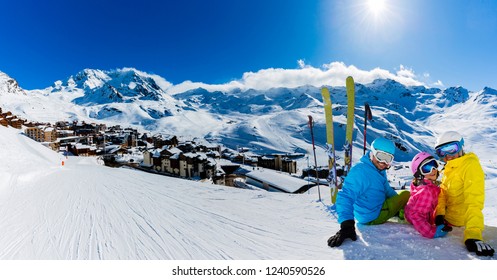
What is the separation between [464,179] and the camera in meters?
2.86

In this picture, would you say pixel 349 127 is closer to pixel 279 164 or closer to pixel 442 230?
pixel 442 230

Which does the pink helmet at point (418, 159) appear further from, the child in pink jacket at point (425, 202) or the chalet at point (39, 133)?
the chalet at point (39, 133)

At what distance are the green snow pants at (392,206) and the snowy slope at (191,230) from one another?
0.34ft

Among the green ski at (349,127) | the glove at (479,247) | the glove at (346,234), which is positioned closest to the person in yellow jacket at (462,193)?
the glove at (479,247)

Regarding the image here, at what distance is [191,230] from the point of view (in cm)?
437

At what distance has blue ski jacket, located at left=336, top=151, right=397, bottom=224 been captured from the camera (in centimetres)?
305

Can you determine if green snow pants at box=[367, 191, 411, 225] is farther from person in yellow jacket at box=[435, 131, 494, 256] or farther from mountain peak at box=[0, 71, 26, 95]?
mountain peak at box=[0, 71, 26, 95]

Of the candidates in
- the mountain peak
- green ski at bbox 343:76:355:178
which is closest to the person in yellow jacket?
green ski at bbox 343:76:355:178

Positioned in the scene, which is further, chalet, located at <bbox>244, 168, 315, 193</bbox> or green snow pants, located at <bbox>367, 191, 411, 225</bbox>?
chalet, located at <bbox>244, 168, 315, 193</bbox>

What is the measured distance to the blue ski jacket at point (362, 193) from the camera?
3.05 metres

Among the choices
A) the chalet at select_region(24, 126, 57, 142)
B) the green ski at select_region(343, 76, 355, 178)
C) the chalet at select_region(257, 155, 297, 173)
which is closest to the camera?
the green ski at select_region(343, 76, 355, 178)

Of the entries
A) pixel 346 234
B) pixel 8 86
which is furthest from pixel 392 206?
pixel 8 86
